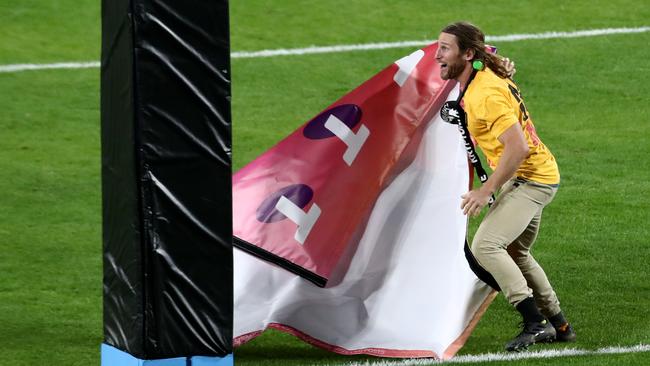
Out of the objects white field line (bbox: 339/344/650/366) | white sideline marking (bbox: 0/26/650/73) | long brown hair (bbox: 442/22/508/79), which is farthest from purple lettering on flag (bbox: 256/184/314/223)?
white sideline marking (bbox: 0/26/650/73)

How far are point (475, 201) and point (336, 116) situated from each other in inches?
55.7

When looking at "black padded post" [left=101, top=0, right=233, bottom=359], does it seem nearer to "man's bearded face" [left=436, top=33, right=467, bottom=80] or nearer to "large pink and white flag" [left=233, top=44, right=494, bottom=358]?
"large pink and white flag" [left=233, top=44, right=494, bottom=358]

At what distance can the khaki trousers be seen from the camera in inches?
330

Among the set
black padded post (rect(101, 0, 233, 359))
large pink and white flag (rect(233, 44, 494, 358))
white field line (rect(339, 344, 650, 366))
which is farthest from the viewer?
large pink and white flag (rect(233, 44, 494, 358))

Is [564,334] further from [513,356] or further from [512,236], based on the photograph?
[512,236]

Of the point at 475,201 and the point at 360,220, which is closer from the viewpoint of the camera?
the point at 475,201

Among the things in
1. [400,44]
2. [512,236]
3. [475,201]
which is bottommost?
[400,44]

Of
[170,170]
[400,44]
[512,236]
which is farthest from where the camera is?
[400,44]

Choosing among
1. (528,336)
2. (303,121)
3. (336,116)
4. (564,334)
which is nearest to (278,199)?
(336,116)

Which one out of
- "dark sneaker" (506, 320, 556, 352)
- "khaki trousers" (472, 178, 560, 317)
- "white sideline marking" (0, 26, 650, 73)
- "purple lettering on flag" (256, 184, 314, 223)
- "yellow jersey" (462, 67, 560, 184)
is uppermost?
"yellow jersey" (462, 67, 560, 184)

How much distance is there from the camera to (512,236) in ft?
27.7

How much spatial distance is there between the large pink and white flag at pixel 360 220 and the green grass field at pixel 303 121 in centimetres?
31

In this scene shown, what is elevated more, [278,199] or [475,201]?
[475,201]

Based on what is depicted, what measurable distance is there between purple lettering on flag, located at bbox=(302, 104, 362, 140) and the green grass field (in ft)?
4.36
